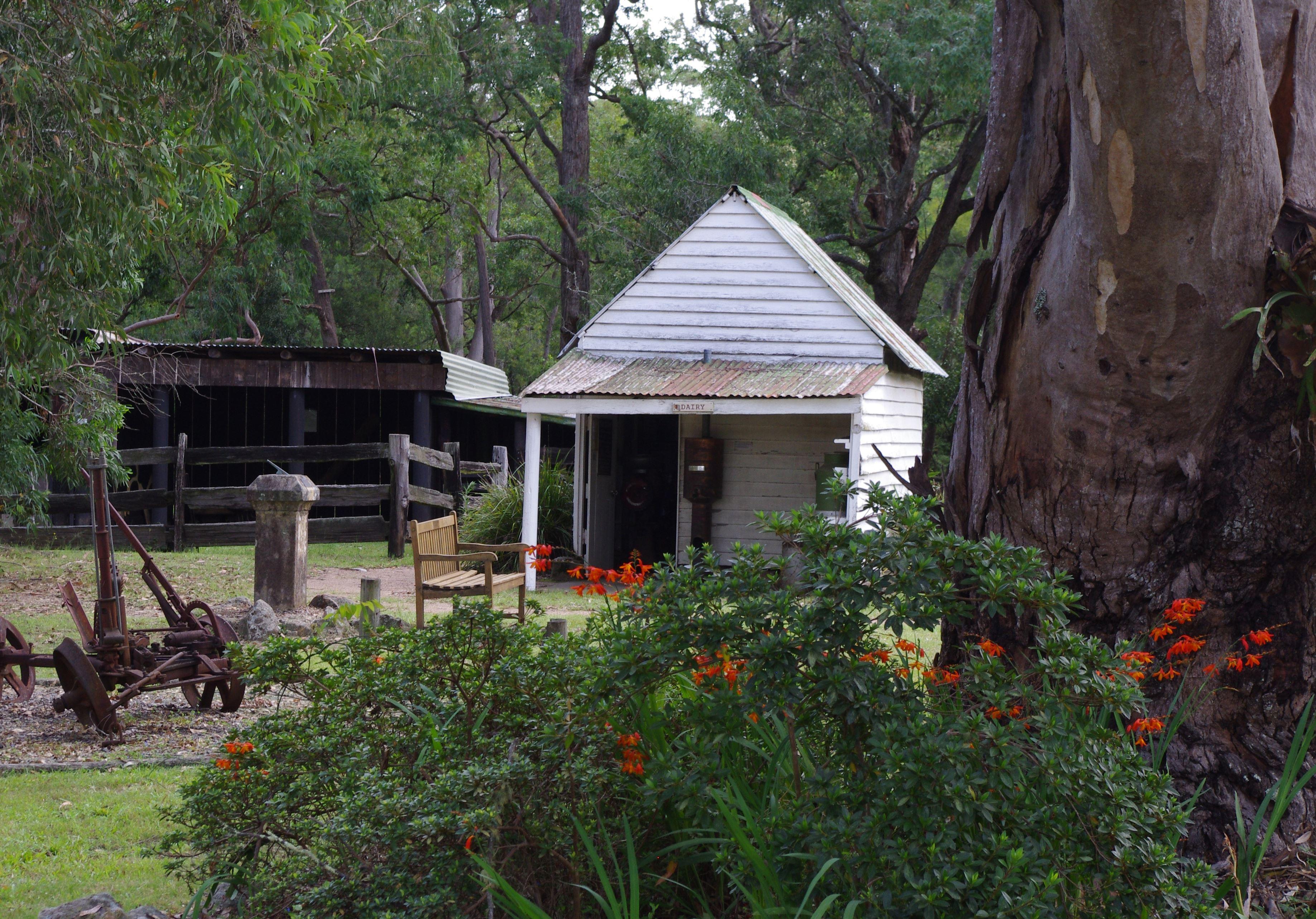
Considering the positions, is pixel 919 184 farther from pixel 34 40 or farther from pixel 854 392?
pixel 34 40

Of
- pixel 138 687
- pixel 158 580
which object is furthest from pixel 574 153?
pixel 138 687

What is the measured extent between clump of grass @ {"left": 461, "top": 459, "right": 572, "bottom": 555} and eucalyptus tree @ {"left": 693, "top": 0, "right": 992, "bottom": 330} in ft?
29.5

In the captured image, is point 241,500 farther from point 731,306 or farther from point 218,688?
point 218,688

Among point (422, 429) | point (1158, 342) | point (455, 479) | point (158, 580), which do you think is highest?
point (1158, 342)

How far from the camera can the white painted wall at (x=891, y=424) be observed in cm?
1395

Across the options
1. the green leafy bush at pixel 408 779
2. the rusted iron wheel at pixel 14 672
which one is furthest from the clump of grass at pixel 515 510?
the green leafy bush at pixel 408 779

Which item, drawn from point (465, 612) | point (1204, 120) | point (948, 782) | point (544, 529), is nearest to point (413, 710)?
point (465, 612)

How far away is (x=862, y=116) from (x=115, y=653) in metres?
21.4

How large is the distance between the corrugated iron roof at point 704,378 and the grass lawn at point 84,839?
8687mm

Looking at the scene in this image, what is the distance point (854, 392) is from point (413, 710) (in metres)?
10.3

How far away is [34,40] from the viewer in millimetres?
7441

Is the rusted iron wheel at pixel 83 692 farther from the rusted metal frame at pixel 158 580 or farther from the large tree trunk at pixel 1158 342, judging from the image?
the large tree trunk at pixel 1158 342

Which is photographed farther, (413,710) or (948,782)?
(413,710)

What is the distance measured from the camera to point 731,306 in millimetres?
14797
